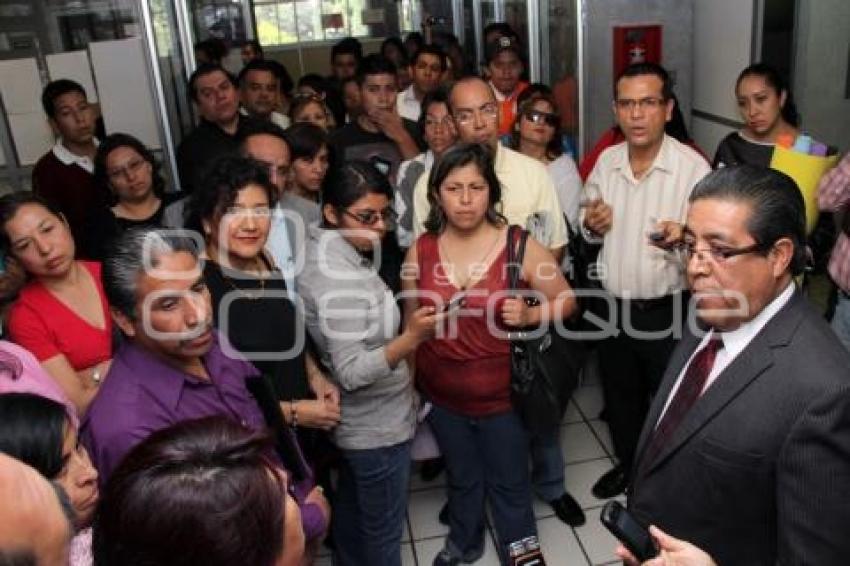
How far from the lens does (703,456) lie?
1.29 m

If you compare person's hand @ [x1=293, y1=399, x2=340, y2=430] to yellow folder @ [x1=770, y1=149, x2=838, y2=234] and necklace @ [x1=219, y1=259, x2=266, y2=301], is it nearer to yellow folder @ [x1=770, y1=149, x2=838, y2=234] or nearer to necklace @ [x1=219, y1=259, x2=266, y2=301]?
necklace @ [x1=219, y1=259, x2=266, y2=301]

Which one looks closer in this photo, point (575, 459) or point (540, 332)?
point (540, 332)

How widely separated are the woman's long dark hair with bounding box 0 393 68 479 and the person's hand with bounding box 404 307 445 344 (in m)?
0.95

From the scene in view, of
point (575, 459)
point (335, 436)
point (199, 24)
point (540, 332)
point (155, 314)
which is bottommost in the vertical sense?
point (575, 459)

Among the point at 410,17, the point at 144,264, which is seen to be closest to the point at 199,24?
the point at 410,17

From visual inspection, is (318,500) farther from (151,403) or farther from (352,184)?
(352,184)

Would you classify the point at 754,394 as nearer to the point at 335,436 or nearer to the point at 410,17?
the point at 335,436

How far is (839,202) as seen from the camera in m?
2.48

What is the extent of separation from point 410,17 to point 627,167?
6.97m

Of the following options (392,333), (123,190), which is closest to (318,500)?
(392,333)

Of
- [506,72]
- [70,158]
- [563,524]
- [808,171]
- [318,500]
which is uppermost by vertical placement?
[506,72]

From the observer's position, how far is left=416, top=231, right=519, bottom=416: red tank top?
2117 millimetres

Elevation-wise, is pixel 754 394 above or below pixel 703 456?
above

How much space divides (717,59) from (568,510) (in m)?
2.93
